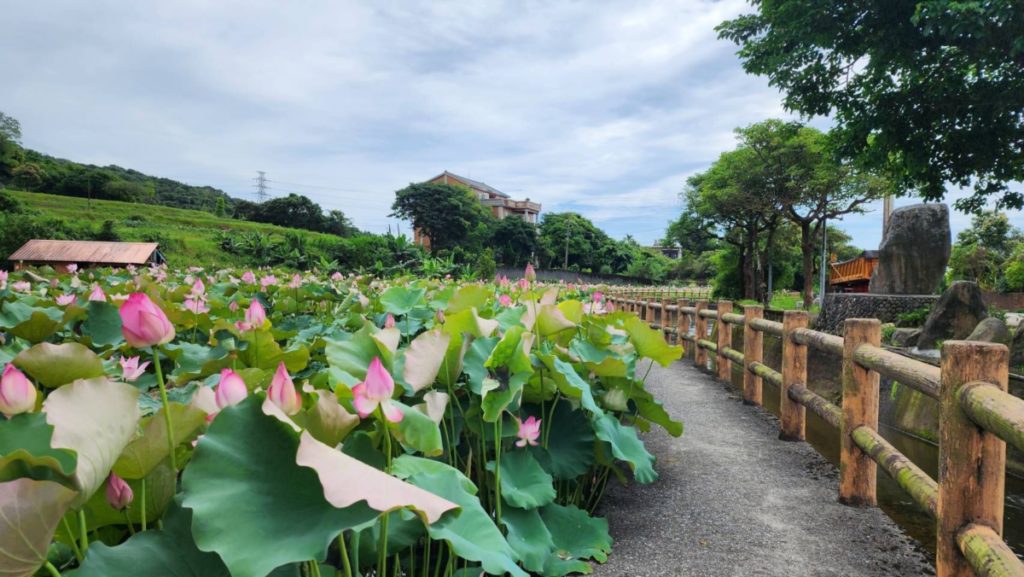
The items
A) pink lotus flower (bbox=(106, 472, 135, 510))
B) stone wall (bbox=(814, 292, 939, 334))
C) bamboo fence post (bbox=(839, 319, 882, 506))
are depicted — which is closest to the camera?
pink lotus flower (bbox=(106, 472, 135, 510))

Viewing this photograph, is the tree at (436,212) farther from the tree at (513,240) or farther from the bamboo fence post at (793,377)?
the bamboo fence post at (793,377)

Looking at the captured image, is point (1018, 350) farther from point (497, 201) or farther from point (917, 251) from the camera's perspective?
point (497, 201)

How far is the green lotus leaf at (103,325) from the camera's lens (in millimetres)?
1836

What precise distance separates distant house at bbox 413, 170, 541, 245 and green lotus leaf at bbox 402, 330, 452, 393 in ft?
202

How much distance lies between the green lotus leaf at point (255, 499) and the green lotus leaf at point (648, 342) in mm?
1874

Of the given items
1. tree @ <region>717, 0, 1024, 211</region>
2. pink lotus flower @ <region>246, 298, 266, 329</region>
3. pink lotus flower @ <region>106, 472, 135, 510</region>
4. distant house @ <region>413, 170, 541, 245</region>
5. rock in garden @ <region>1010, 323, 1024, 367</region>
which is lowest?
rock in garden @ <region>1010, 323, 1024, 367</region>

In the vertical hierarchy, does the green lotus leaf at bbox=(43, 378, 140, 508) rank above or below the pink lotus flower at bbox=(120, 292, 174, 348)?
below

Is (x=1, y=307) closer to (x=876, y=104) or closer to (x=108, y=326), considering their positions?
(x=108, y=326)

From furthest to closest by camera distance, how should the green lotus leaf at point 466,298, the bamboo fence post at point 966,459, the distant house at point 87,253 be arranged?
the distant house at point 87,253 → the green lotus leaf at point 466,298 → the bamboo fence post at point 966,459

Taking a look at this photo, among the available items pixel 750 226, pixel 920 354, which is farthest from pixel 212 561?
pixel 750 226

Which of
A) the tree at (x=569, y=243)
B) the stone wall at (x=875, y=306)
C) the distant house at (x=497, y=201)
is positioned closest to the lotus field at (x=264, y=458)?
the stone wall at (x=875, y=306)

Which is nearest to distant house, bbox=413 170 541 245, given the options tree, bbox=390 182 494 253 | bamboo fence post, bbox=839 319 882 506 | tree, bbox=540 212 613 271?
tree, bbox=540 212 613 271

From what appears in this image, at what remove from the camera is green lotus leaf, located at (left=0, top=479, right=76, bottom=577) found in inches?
22.5

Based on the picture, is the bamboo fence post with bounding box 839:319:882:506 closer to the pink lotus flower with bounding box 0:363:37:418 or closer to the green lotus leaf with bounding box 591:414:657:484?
the green lotus leaf with bounding box 591:414:657:484
